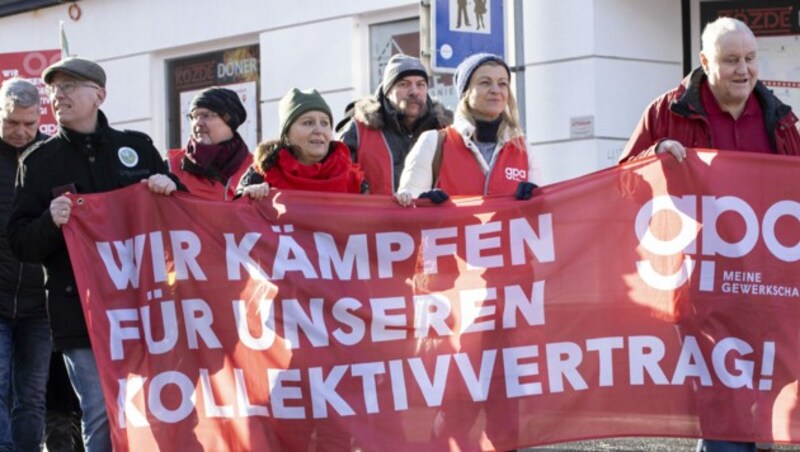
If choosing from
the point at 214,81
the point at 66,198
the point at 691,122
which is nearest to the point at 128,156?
the point at 66,198

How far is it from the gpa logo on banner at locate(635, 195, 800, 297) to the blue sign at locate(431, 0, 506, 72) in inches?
148

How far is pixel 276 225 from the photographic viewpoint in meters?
6.72

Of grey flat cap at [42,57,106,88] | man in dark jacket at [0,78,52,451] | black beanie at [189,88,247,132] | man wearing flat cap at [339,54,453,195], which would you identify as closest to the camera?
grey flat cap at [42,57,106,88]

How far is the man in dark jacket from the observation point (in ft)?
24.7

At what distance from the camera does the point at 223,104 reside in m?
8.52

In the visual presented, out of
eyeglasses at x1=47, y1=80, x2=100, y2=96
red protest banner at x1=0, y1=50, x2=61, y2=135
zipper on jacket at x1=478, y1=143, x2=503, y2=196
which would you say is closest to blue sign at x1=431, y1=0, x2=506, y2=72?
zipper on jacket at x1=478, y1=143, x2=503, y2=196

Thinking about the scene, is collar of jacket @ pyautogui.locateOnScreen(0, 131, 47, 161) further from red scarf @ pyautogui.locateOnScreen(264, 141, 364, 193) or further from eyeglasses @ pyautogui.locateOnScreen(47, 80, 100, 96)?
red scarf @ pyautogui.locateOnScreen(264, 141, 364, 193)

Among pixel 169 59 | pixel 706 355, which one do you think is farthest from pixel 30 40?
pixel 706 355

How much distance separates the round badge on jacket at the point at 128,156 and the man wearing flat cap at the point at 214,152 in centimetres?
147

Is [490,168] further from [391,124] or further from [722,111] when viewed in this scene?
[391,124]

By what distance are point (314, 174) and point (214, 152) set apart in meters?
1.57

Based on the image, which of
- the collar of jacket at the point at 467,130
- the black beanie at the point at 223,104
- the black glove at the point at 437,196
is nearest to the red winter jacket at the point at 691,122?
the collar of jacket at the point at 467,130

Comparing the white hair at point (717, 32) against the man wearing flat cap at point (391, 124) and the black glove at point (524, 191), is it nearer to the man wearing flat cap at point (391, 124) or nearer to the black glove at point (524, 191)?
the black glove at point (524, 191)

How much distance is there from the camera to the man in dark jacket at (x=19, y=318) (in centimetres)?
754
